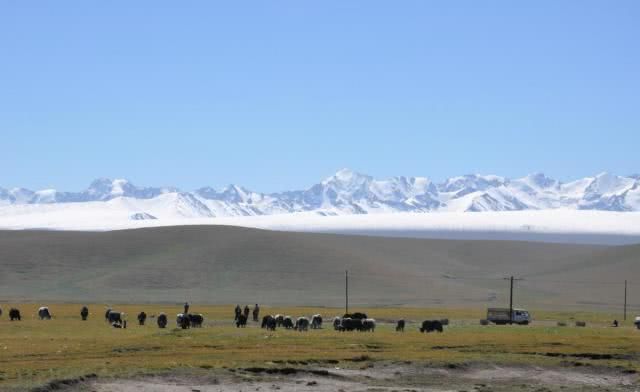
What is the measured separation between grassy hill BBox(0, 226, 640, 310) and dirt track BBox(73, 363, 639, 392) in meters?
83.9

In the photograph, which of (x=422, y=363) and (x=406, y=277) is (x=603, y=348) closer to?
(x=422, y=363)

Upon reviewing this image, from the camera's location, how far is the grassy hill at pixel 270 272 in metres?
140

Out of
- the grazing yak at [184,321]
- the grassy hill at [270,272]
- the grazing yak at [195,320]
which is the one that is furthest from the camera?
the grassy hill at [270,272]

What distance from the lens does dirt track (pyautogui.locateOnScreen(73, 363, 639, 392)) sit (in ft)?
115

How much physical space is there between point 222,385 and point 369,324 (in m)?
29.7

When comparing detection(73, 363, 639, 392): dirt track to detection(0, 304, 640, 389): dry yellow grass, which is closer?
detection(73, 363, 639, 392): dirt track

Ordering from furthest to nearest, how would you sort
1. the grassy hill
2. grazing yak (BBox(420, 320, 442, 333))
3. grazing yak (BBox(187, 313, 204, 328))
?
the grassy hill
grazing yak (BBox(187, 313, 204, 328))
grazing yak (BBox(420, 320, 442, 333))

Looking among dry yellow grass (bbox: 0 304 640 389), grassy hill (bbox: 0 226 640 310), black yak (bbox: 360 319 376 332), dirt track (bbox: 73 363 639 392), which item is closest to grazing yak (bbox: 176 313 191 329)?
dry yellow grass (bbox: 0 304 640 389)

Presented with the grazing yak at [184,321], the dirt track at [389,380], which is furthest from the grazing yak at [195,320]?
the dirt track at [389,380]

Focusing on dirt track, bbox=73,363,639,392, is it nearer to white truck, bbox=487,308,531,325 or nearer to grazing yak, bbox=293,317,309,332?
grazing yak, bbox=293,317,309,332

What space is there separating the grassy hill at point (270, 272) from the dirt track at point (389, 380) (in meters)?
83.9

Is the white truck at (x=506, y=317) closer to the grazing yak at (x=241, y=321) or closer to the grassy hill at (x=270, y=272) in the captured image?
the grazing yak at (x=241, y=321)

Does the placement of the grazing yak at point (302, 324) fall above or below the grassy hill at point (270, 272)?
below

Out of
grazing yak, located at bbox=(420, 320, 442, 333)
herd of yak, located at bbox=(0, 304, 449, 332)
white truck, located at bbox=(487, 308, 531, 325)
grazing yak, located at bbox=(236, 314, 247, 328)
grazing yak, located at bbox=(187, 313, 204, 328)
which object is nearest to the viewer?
herd of yak, located at bbox=(0, 304, 449, 332)
